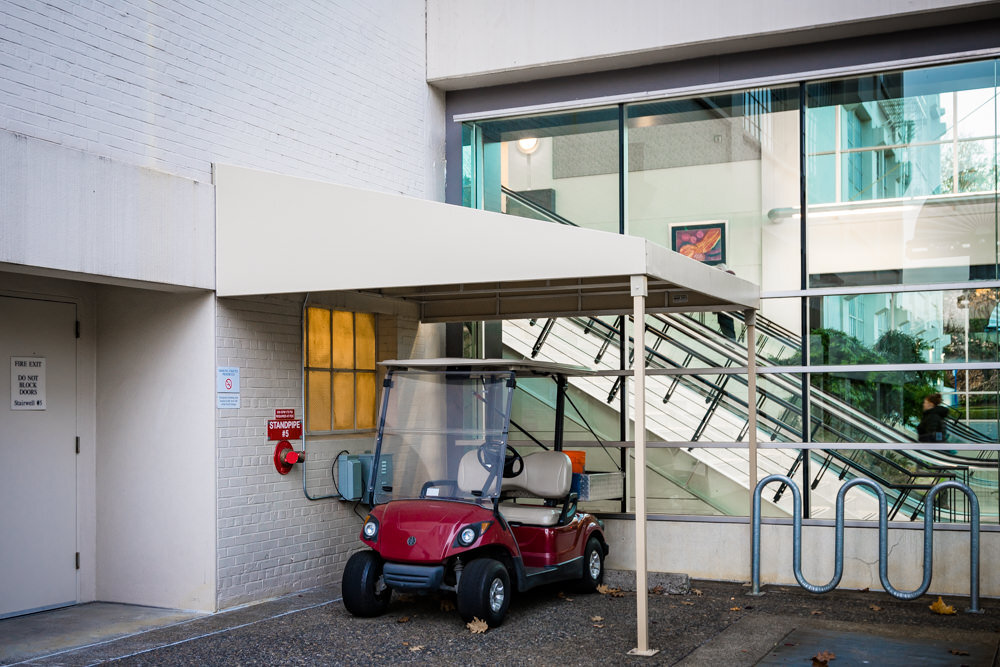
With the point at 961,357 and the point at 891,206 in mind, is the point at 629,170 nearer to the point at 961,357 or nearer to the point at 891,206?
the point at 891,206

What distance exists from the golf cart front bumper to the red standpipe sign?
5.79 ft

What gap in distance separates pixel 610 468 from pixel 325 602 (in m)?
3.28

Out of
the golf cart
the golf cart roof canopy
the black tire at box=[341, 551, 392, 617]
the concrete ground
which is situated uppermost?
the golf cart roof canopy

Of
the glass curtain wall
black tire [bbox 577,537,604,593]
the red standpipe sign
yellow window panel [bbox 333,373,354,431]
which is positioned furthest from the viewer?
yellow window panel [bbox 333,373,354,431]

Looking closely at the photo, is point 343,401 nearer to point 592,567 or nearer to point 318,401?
point 318,401

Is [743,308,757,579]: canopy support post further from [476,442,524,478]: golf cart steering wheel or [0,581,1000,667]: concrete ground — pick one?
[476,442,524,478]: golf cart steering wheel

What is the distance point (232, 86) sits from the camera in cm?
821

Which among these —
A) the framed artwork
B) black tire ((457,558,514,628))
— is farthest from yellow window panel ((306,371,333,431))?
the framed artwork

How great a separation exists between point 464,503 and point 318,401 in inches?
85.7

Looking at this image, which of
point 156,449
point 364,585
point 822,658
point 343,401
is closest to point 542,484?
point 364,585

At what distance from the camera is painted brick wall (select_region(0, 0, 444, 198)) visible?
22.4 ft

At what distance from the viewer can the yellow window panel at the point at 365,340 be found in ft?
31.8

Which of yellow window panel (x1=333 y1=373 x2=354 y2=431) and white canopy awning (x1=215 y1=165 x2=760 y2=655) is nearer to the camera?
white canopy awning (x1=215 y1=165 x2=760 y2=655)

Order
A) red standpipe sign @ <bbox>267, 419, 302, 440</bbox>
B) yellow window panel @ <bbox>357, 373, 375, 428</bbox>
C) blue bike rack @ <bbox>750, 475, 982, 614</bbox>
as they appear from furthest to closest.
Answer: yellow window panel @ <bbox>357, 373, 375, 428</bbox> < red standpipe sign @ <bbox>267, 419, 302, 440</bbox> < blue bike rack @ <bbox>750, 475, 982, 614</bbox>
